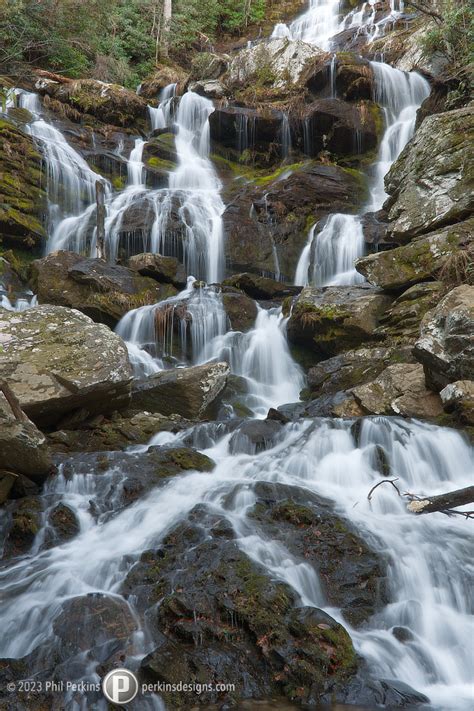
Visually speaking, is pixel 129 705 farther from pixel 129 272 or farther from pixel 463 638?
pixel 129 272

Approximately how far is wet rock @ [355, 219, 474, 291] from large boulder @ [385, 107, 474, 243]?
481mm

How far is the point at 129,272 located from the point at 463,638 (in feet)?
33.8

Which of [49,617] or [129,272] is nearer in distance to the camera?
[49,617]

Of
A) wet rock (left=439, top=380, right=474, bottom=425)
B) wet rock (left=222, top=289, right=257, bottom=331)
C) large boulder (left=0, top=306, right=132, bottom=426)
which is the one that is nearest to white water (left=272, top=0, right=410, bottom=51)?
wet rock (left=222, top=289, right=257, bottom=331)

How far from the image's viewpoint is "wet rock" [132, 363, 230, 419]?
27.9 ft

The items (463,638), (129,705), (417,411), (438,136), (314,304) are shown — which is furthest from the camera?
(438,136)

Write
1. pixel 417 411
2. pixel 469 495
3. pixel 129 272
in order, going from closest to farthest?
pixel 469 495 → pixel 417 411 → pixel 129 272

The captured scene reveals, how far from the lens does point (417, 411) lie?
7.54 metres

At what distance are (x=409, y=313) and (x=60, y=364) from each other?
6141mm

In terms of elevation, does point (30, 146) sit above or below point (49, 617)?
above

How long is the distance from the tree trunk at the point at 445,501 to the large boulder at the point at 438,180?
28.2 ft

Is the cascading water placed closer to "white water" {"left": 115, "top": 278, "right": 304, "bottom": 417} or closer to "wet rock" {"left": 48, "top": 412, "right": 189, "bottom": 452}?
"white water" {"left": 115, "top": 278, "right": 304, "bottom": 417}

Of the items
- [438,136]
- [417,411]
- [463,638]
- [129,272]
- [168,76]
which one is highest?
[168,76]

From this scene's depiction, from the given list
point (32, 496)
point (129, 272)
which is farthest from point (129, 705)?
point (129, 272)
